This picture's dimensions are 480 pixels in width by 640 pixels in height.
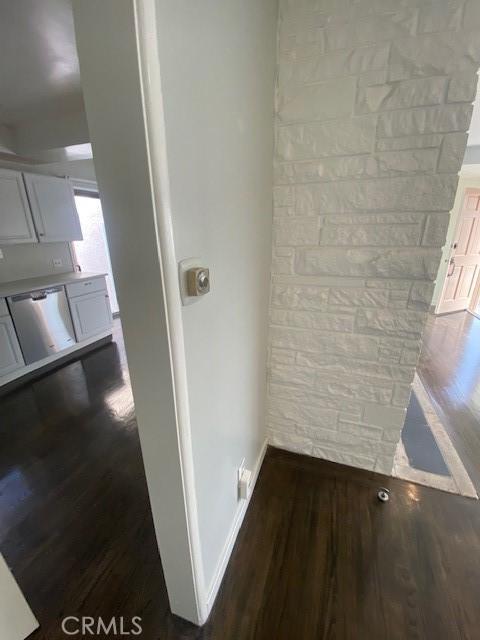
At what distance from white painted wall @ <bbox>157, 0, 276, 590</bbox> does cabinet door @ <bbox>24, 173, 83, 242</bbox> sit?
2972 mm

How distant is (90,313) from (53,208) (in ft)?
4.21

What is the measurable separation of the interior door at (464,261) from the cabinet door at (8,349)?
5792mm

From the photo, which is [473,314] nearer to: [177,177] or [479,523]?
[479,523]

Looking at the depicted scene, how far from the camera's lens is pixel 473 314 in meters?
4.53

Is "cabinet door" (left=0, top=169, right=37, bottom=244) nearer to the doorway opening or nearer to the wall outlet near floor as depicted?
the wall outlet near floor

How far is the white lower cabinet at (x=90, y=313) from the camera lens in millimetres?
3297

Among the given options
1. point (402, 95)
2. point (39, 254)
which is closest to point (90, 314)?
point (39, 254)

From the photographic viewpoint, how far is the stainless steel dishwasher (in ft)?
8.96

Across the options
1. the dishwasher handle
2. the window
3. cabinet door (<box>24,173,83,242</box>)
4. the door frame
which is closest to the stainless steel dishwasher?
the dishwasher handle

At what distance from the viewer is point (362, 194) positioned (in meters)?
1.23

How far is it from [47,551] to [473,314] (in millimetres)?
5923

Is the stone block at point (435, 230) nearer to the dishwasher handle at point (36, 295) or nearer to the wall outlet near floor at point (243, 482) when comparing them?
the wall outlet near floor at point (243, 482)

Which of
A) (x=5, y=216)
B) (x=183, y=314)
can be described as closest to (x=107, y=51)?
(x=183, y=314)

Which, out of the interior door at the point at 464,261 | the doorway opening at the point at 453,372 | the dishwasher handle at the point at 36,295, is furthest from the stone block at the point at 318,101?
the interior door at the point at 464,261
